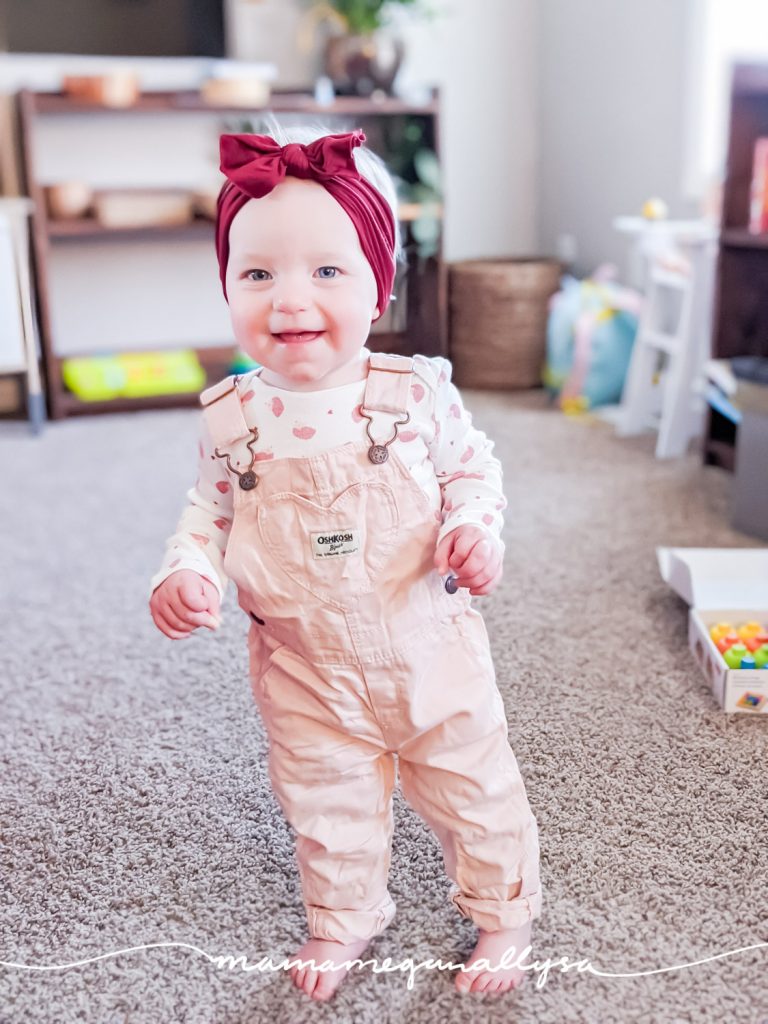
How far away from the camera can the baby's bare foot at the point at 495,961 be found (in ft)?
2.85

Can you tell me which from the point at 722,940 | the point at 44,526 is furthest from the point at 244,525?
the point at 44,526

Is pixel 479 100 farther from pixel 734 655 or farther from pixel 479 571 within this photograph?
pixel 479 571

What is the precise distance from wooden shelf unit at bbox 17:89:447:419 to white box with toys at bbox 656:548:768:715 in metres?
1.26

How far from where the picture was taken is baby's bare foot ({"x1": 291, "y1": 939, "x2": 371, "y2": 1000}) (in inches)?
34.2

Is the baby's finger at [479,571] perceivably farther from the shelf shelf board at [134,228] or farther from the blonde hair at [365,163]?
the shelf shelf board at [134,228]

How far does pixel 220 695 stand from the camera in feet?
4.48

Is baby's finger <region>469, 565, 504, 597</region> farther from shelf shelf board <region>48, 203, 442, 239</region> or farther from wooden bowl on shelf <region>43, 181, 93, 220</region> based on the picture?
wooden bowl on shelf <region>43, 181, 93, 220</region>

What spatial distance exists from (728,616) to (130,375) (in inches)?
79.3

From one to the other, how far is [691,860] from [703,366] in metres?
1.65

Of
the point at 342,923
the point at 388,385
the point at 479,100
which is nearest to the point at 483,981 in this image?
the point at 342,923

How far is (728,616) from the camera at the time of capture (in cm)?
144

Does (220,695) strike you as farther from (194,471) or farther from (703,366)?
(703,366)

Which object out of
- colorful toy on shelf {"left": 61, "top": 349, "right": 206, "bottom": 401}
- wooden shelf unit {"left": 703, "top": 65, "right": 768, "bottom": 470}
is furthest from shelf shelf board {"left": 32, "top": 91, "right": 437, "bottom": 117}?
wooden shelf unit {"left": 703, "top": 65, "right": 768, "bottom": 470}

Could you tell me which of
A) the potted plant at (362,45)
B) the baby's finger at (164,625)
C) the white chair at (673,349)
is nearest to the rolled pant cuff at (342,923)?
the baby's finger at (164,625)
